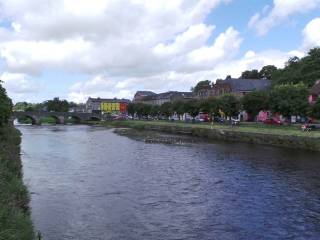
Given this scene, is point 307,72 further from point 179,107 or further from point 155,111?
point 155,111

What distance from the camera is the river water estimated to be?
1845 cm

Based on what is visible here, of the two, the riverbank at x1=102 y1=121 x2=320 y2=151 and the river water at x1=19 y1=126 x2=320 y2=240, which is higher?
the riverbank at x1=102 y1=121 x2=320 y2=151

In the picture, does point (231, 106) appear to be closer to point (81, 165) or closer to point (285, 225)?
point (81, 165)

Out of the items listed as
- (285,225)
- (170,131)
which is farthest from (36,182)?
(170,131)

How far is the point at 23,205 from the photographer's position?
1741cm

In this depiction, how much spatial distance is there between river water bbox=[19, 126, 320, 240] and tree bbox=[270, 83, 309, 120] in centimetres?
3179

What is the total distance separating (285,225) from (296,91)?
2316 inches

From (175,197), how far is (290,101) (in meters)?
53.2

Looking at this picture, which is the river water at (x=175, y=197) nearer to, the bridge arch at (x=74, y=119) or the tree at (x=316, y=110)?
the tree at (x=316, y=110)

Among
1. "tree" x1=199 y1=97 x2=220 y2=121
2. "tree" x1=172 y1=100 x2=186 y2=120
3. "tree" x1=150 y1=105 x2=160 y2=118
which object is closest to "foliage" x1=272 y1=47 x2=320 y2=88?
"tree" x1=199 y1=97 x2=220 y2=121

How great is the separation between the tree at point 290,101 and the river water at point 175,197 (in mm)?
31791

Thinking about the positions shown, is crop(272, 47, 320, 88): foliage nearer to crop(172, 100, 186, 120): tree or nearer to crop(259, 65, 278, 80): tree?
crop(172, 100, 186, 120): tree

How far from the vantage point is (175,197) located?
→ 24.7 m

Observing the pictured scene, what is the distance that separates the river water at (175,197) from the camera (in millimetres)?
18453
